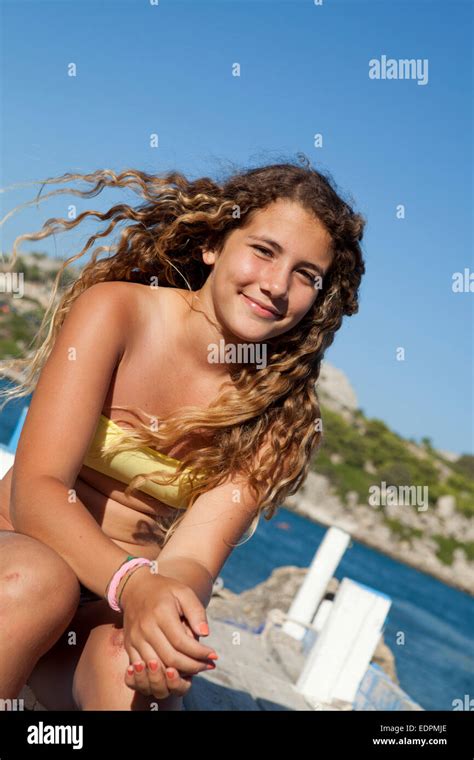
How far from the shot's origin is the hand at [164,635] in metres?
2.25

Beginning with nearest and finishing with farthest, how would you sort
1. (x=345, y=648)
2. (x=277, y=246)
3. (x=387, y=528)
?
1. (x=277, y=246)
2. (x=345, y=648)
3. (x=387, y=528)

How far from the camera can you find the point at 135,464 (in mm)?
3055

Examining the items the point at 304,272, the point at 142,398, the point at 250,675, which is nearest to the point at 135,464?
the point at 142,398

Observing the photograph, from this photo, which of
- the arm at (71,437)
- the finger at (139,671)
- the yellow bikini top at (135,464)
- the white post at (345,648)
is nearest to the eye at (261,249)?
the arm at (71,437)

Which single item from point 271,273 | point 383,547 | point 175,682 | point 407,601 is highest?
point 271,273

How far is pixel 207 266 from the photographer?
3404 mm

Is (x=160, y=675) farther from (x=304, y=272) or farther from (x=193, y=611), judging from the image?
(x=304, y=272)

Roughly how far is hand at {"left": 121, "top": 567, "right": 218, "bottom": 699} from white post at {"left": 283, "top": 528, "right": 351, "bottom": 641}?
4.52 m

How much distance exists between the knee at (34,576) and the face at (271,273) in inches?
40.4

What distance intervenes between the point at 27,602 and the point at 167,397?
41.0 inches

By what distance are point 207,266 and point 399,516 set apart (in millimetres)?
84940

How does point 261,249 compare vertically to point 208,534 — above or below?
above

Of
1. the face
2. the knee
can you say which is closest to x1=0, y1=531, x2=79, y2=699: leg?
the knee

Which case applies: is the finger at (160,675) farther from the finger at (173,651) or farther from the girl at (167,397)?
the girl at (167,397)
